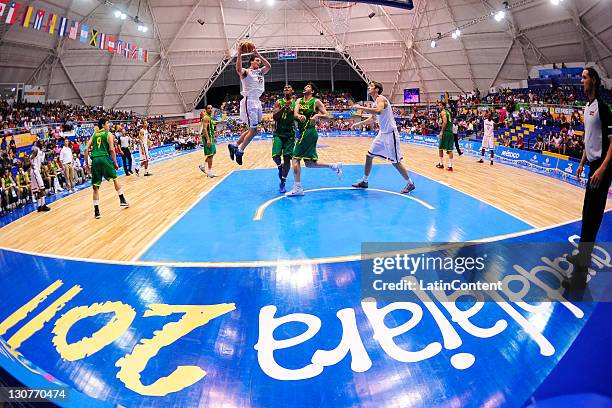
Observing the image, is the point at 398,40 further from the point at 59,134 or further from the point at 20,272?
the point at 20,272

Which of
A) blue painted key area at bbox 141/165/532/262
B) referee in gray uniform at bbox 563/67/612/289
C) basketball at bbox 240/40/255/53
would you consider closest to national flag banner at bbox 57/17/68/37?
blue painted key area at bbox 141/165/532/262

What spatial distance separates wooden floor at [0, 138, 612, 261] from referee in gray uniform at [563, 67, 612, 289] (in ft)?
8.03

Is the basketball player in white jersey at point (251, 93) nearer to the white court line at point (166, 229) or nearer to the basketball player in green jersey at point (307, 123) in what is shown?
the basketball player in green jersey at point (307, 123)

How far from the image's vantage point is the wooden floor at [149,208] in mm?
6230

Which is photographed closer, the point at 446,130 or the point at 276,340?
the point at 276,340

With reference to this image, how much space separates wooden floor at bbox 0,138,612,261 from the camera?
6.23 m

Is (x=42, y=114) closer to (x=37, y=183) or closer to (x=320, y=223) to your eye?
(x=37, y=183)

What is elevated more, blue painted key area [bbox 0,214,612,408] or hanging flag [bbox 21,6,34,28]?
hanging flag [bbox 21,6,34,28]

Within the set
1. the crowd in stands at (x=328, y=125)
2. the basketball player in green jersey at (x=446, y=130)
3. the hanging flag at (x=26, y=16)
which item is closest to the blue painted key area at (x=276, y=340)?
the crowd in stands at (x=328, y=125)

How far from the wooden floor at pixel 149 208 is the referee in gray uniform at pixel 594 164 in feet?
8.03

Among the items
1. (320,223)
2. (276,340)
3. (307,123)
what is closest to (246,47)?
(307,123)

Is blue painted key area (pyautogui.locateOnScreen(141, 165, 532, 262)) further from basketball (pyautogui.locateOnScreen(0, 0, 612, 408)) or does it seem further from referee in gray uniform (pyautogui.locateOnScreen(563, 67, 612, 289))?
referee in gray uniform (pyautogui.locateOnScreen(563, 67, 612, 289))

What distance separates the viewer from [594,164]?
3973mm

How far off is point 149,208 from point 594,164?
7858 mm
